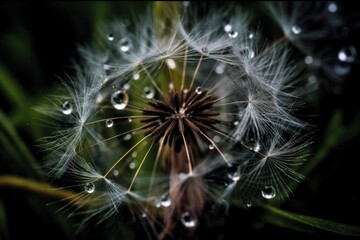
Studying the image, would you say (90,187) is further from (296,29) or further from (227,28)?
(296,29)

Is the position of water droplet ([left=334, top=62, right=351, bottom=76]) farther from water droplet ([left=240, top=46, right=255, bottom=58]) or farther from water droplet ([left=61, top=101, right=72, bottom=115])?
water droplet ([left=61, top=101, right=72, bottom=115])

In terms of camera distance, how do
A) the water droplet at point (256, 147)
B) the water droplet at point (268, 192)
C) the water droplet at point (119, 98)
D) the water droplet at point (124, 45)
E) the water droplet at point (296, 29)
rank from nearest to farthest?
1. the water droplet at point (268, 192)
2. the water droplet at point (256, 147)
3. the water droplet at point (119, 98)
4. the water droplet at point (124, 45)
5. the water droplet at point (296, 29)

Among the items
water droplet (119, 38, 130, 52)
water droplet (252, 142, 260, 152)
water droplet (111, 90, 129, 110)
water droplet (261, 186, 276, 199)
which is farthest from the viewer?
water droplet (119, 38, 130, 52)

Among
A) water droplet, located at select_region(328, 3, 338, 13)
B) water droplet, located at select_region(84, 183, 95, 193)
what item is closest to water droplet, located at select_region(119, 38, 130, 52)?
water droplet, located at select_region(84, 183, 95, 193)

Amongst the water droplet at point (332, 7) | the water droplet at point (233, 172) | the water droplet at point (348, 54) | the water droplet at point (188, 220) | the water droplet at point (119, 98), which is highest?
the water droplet at point (332, 7)

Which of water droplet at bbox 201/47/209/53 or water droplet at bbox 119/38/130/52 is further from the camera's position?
water droplet at bbox 119/38/130/52

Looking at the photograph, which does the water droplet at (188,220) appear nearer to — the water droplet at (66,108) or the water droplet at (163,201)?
the water droplet at (163,201)

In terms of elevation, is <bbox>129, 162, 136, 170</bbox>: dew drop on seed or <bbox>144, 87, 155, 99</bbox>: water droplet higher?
<bbox>144, 87, 155, 99</bbox>: water droplet

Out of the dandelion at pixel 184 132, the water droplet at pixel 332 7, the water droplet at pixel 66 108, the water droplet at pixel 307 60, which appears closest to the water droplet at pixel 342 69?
the water droplet at pixel 307 60

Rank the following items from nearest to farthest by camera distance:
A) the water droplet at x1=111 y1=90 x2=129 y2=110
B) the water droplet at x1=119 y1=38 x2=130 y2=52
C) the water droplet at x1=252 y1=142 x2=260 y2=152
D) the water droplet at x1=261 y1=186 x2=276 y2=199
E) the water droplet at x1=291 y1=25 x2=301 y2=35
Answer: the water droplet at x1=261 y1=186 x2=276 y2=199, the water droplet at x1=252 y1=142 x2=260 y2=152, the water droplet at x1=111 y1=90 x2=129 y2=110, the water droplet at x1=119 y1=38 x2=130 y2=52, the water droplet at x1=291 y1=25 x2=301 y2=35
